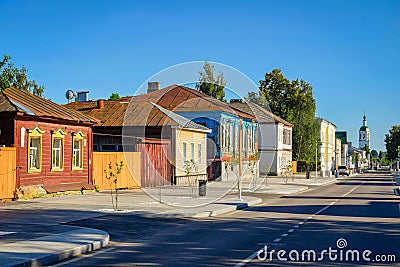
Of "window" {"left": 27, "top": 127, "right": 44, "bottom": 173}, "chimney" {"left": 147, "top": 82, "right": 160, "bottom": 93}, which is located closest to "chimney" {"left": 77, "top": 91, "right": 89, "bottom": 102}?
"chimney" {"left": 147, "top": 82, "right": 160, "bottom": 93}

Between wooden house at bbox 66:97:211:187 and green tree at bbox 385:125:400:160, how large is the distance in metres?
90.6

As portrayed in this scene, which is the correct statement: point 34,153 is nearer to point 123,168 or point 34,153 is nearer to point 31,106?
point 31,106

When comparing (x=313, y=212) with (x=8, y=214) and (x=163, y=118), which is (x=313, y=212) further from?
(x=163, y=118)

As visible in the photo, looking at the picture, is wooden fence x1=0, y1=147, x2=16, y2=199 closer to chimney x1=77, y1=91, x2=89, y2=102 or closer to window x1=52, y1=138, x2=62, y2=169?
window x1=52, y1=138, x2=62, y2=169

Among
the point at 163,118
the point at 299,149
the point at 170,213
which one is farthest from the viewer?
the point at 299,149

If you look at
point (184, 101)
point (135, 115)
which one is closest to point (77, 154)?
point (135, 115)

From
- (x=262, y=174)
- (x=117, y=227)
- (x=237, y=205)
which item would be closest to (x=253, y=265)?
(x=117, y=227)

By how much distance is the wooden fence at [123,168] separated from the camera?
3031 cm

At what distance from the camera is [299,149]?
82.8 meters

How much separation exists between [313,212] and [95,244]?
11395 mm

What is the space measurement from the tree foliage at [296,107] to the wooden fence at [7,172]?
61004mm

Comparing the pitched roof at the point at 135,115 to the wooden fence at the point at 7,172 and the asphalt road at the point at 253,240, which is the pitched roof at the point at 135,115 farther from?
the asphalt road at the point at 253,240

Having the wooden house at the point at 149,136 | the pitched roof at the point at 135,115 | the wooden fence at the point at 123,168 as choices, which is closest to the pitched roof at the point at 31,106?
the wooden fence at the point at 123,168

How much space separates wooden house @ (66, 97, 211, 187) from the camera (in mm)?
34312
